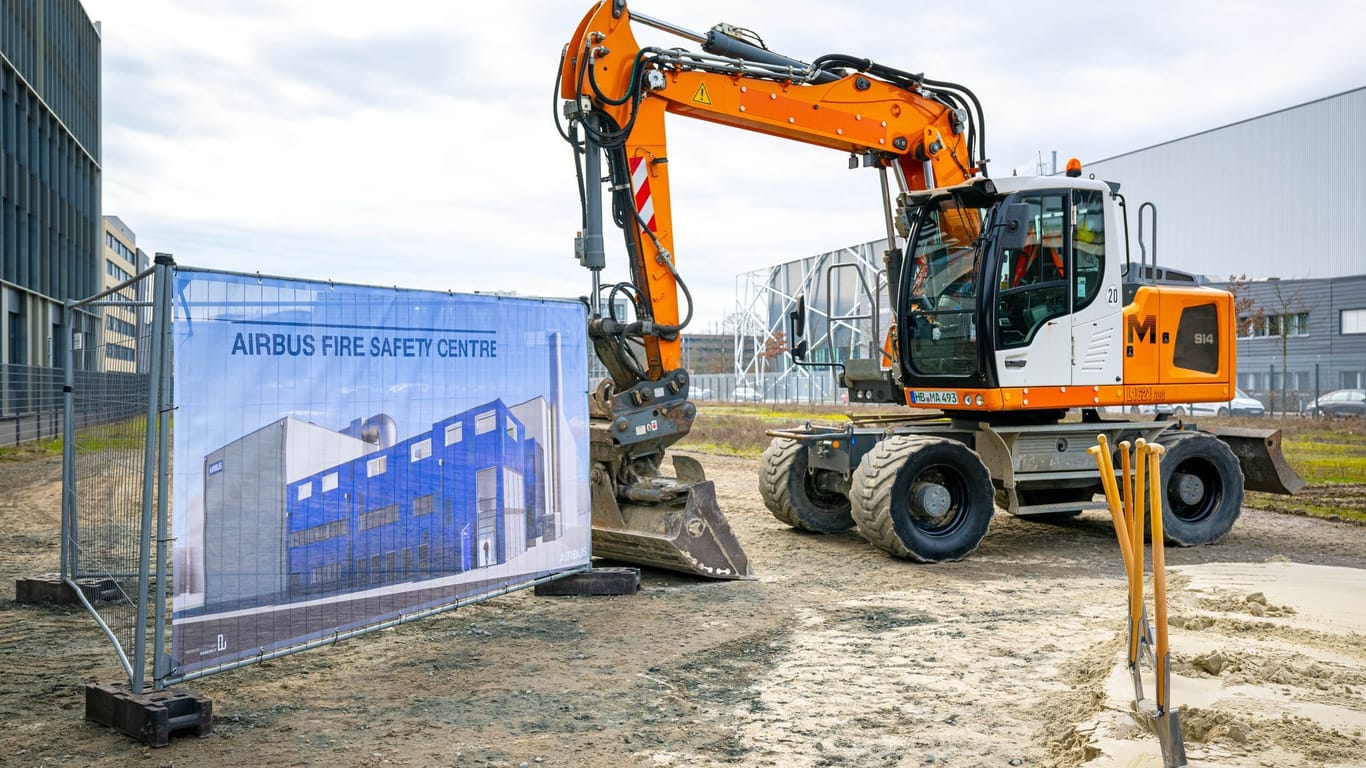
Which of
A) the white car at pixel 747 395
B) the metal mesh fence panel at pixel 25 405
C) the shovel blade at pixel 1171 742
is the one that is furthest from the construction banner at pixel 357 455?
the white car at pixel 747 395

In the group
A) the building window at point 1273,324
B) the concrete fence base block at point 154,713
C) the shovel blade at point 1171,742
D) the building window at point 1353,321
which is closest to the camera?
the shovel blade at point 1171,742

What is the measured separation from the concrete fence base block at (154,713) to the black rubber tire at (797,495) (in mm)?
6865

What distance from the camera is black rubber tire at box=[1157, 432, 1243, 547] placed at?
10.8 metres

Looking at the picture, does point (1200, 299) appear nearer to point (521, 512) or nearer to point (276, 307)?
point (521, 512)

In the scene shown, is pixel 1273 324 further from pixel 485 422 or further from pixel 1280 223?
pixel 485 422

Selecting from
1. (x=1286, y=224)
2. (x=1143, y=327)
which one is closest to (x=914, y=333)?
(x=1143, y=327)

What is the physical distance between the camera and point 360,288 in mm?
6090

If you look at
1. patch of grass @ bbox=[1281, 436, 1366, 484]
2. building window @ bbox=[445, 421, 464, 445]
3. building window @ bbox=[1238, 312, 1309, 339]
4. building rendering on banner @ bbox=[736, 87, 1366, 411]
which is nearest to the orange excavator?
building window @ bbox=[445, 421, 464, 445]

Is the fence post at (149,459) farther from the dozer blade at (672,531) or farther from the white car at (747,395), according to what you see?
the white car at (747,395)

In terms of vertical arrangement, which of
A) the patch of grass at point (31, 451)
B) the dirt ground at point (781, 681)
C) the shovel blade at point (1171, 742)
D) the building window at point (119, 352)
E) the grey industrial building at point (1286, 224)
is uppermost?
the grey industrial building at point (1286, 224)

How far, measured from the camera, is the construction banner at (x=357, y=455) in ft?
17.1

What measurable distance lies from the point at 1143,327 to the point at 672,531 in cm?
526

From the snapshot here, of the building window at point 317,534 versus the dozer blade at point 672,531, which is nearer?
the building window at point 317,534

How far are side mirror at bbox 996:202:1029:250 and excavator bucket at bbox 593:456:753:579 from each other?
361 centimetres
